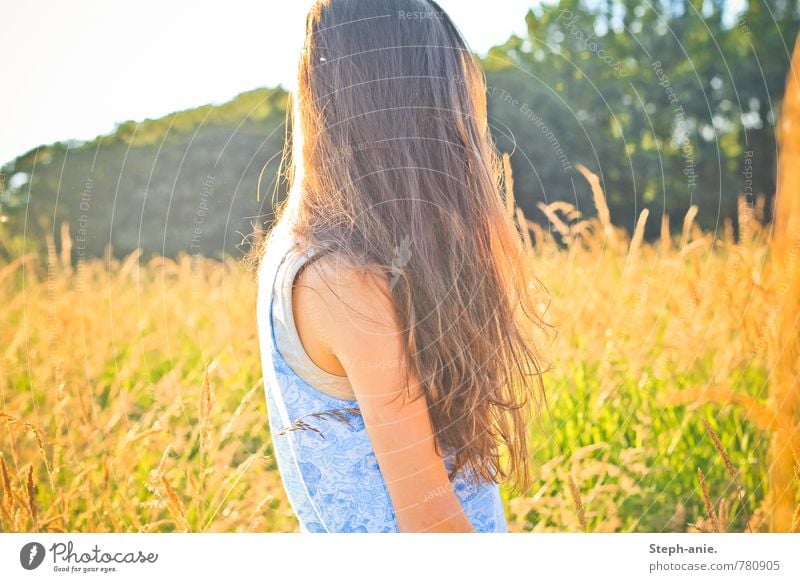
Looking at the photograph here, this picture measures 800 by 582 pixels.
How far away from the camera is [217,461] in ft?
7.39

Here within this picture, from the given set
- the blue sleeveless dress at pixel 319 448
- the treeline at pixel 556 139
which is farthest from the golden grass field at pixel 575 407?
Result: the treeline at pixel 556 139

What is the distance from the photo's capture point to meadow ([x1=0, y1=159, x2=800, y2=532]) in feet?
5.82

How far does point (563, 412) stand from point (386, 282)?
1305 millimetres

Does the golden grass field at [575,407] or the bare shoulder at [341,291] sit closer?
the bare shoulder at [341,291]
